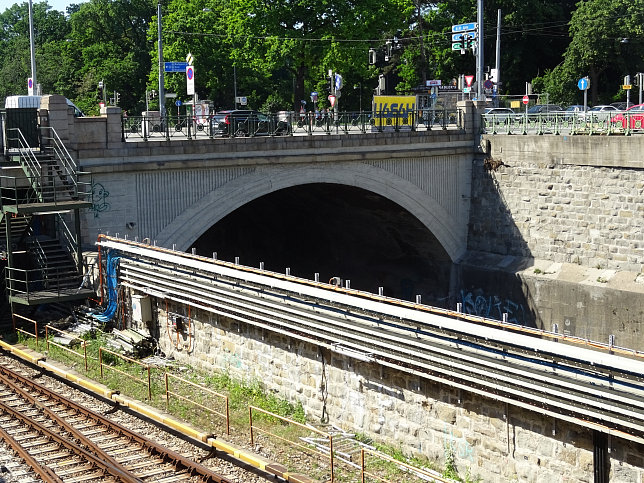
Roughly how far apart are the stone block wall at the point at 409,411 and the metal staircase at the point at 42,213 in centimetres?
395

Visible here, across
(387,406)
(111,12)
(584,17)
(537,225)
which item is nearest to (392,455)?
(387,406)

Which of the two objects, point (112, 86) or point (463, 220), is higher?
point (112, 86)

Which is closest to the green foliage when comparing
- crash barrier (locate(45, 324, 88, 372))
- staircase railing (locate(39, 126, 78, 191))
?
staircase railing (locate(39, 126, 78, 191))

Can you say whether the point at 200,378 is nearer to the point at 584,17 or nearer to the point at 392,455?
the point at 392,455

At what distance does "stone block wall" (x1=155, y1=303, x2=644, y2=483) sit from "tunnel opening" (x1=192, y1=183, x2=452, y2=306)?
14.4 meters

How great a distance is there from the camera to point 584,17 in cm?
5800

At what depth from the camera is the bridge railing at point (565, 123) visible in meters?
30.2

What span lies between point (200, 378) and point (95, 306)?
4.66m

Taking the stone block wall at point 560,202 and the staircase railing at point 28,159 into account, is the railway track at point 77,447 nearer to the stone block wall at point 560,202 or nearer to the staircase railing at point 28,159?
the staircase railing at point 28,159

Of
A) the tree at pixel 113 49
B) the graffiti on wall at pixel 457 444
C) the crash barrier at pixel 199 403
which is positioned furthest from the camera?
the tree at pixel 113 49

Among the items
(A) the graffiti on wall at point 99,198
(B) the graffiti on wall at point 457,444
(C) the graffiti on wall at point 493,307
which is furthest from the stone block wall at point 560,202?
(B) the graffiti on wall at point 457,444

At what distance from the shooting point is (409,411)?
15344 mm

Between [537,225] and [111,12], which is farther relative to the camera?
[111,12]

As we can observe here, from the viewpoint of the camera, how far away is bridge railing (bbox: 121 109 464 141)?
26922mm
